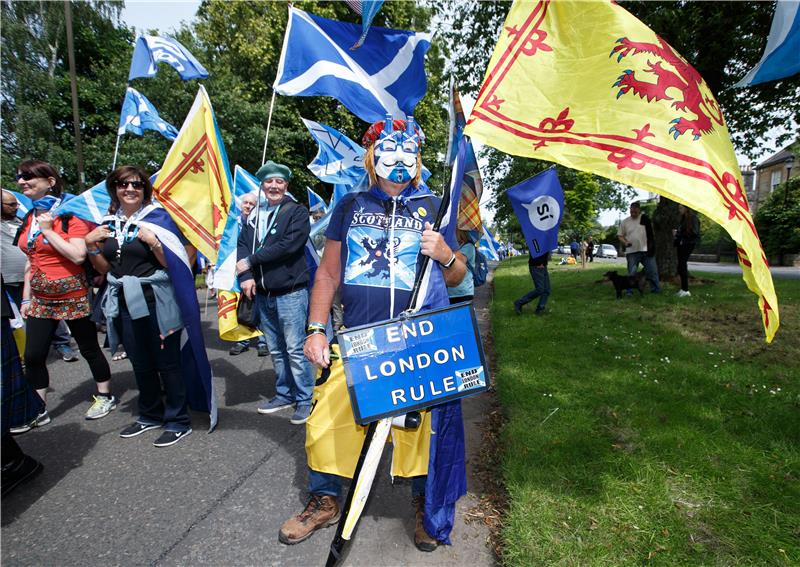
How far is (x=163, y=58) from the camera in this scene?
19.5ft

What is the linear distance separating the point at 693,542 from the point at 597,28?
2462mm

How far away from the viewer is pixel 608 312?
7.34 metres

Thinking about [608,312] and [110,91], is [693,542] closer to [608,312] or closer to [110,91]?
[608,312]

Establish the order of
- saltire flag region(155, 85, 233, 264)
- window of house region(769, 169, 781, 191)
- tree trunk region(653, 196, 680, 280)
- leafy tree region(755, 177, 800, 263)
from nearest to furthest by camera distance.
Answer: saltire flag region(155, 85, 233, 264) → tree trunk region(653, 196, 680, 280) → leafy tree region(755, 177, 800, 263) → window of house region(769, 169, 781, 191)

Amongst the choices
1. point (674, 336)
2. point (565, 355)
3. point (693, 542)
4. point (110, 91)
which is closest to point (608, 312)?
point (674, 336)

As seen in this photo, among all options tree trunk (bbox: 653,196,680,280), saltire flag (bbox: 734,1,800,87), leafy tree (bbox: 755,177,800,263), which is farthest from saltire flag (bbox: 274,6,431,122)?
leafy tree (bbox: 755,177,800,263)

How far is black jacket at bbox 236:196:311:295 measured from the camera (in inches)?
134

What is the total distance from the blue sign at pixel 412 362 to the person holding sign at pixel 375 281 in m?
0.22

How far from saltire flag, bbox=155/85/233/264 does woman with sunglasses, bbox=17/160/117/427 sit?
2.46 feet

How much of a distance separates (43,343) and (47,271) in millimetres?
591

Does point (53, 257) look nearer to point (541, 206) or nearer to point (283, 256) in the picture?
point (283, 256)

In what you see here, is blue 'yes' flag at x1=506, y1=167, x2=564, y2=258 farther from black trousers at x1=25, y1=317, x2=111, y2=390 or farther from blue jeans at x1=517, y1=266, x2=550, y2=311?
black trousers at x1=25, y1=317, x2=111, y2=390

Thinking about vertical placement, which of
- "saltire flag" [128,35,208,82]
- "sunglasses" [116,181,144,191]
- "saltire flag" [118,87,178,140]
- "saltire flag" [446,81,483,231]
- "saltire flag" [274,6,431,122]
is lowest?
"saltire flag" [446,81,483,231]

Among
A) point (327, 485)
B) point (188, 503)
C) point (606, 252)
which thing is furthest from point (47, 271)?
point (606, 252)
